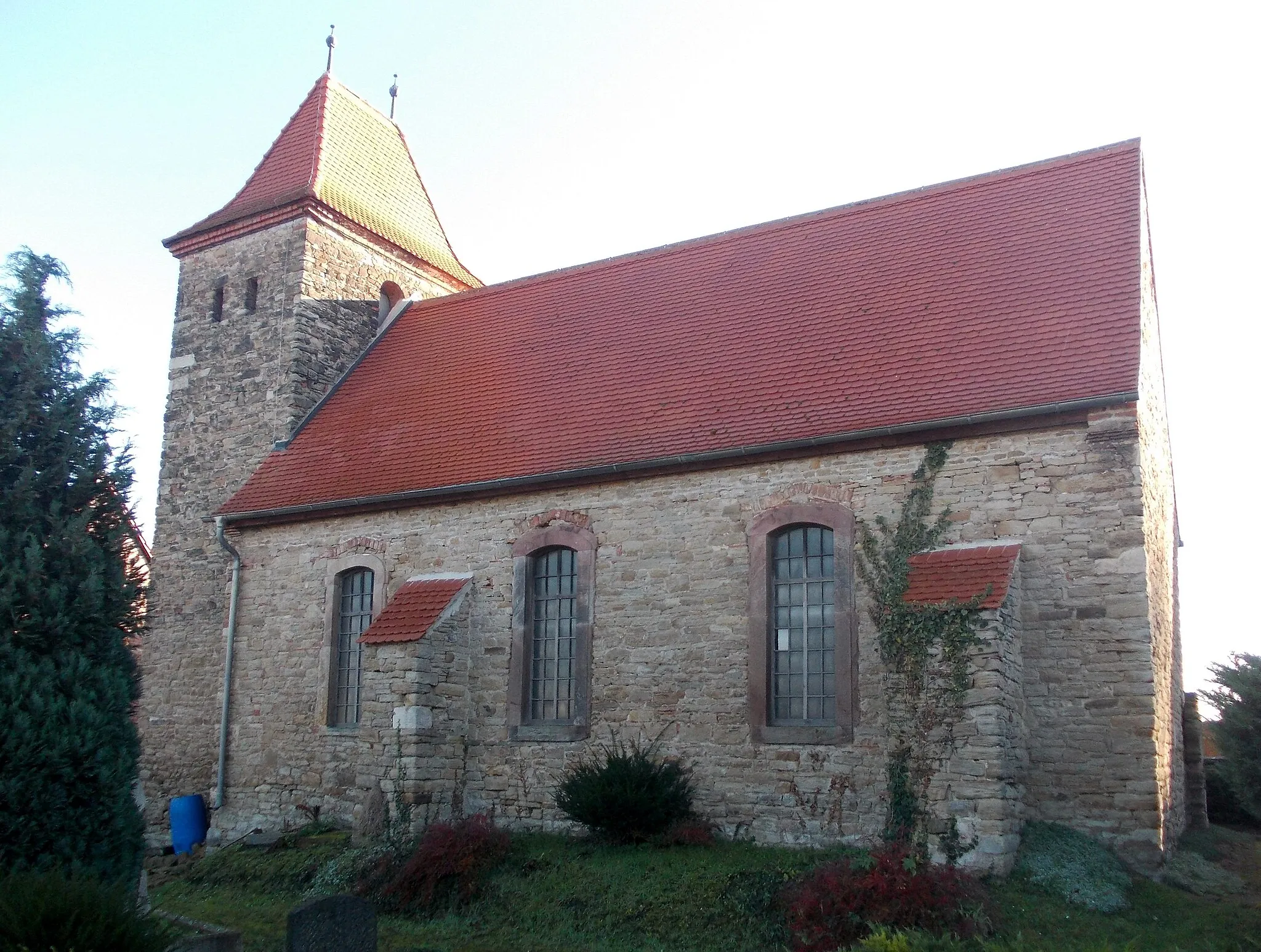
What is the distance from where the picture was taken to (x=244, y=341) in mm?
18938

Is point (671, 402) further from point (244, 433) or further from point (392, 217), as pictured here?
point (392, 217)

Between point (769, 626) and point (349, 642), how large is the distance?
20.8 feet

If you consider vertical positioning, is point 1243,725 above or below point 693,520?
below

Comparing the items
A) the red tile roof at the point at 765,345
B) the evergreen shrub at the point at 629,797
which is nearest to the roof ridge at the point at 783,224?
the red tile roof at the point at 765,345

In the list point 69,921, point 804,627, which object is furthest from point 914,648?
point 69,921

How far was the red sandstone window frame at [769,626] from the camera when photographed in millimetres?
11836

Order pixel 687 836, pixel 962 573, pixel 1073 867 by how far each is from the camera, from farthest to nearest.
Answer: pixel 687 836, pixel 962 573, pixel 1073 867

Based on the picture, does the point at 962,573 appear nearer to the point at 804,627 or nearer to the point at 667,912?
the point at 804,627

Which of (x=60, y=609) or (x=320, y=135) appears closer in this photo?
(x=60, y=609)

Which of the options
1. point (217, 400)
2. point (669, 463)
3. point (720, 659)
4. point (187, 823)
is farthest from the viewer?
point (217, 400)

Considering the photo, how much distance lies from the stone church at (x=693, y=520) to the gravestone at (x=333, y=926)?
4.90m

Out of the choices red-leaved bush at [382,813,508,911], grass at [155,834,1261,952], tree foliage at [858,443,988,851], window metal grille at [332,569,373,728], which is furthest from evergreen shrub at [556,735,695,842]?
window metal grille at [332,569,373,728]

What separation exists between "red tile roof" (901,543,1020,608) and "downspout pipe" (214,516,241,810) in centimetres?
1011

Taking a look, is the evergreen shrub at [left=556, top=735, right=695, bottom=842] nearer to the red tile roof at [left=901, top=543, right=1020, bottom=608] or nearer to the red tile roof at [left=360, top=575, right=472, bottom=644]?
the red tile roof at [left=360, top=575, right=472, bottom=644]
